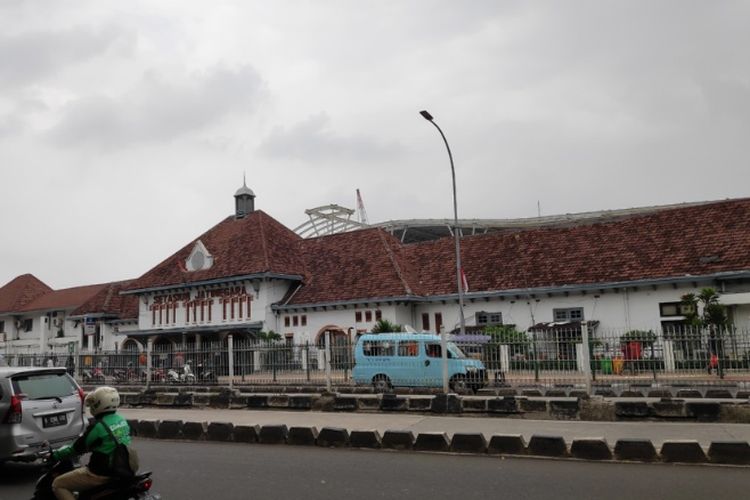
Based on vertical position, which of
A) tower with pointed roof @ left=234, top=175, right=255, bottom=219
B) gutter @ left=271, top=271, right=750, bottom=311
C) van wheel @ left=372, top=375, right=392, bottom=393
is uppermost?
tower with pointed roof @ left=234, top=175, right=255, bottom=219

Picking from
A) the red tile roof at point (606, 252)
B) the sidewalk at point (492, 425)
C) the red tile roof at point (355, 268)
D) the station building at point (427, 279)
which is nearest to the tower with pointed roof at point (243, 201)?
the station building at point (427, 279)

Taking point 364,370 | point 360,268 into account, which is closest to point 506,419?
point 364,370

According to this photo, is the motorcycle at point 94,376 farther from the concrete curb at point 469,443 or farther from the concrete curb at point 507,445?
the concrete curb at point 507,445

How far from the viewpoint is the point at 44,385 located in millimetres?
9102

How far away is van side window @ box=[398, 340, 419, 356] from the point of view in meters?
18.0

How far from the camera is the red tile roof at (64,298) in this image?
162 feet

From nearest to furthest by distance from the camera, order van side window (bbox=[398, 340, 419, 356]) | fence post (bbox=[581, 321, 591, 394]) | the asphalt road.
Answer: the asphalt road → fence post (bbox=[581, 321, 591, 394]) → van side window (bbox=[398, 340, 419, 356])

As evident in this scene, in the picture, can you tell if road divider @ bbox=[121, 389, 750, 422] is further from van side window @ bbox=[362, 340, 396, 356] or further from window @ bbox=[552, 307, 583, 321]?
window @ bbox=[552, 307, 583, 321]

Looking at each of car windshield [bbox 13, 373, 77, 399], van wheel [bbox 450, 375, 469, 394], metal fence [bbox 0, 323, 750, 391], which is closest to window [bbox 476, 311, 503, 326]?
metal fence [bbox 0, 323, 750, 391]

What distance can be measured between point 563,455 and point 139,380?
15.5m

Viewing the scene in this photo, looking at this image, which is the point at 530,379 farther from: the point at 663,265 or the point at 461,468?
the point at 663,265

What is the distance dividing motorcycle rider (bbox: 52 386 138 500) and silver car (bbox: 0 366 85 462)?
9.91 ft

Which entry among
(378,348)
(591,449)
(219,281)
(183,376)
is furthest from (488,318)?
(591,449)

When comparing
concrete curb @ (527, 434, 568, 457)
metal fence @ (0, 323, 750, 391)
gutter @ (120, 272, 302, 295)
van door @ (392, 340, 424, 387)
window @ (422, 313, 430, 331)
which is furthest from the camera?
gutter @ (120, 272, 302, 295)
